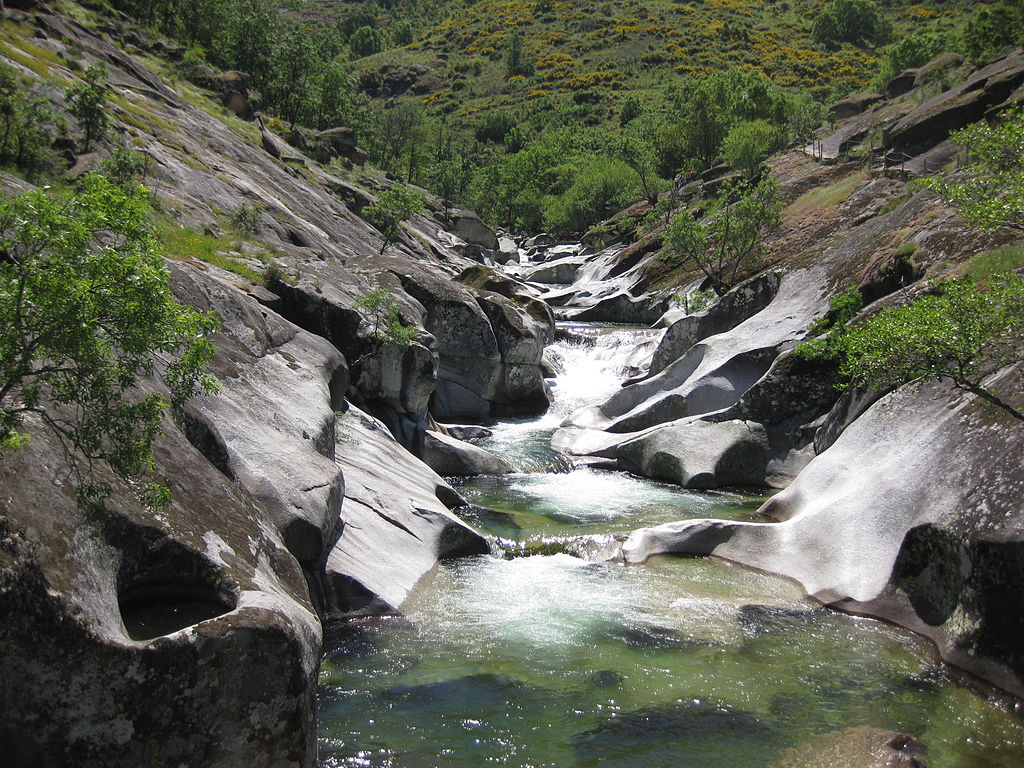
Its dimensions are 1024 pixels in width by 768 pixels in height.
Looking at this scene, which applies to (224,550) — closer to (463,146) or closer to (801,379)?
(801,379)

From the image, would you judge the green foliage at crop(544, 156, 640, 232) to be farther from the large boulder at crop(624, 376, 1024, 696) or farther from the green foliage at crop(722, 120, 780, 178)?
the large boulder at crop(624, 376, 1024, 696)

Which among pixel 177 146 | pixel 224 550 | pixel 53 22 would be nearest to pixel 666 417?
pixel 224 550

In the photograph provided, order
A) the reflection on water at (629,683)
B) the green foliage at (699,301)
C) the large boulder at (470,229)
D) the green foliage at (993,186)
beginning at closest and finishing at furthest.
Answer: the reflection on water at (629,683) < the green foliage at (993,186) < the green foliage at (699,301) < the large boulder at (470,229)

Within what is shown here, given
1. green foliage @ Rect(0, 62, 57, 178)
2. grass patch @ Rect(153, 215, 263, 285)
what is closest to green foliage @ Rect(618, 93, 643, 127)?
grass patch @ Rect(153, 215, 263, 285)

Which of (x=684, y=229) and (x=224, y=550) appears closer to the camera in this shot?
(x=224, y=550)

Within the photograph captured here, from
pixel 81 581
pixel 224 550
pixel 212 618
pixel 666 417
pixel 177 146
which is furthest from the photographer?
pixel 177 146

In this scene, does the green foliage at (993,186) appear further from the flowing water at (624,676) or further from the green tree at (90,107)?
the green tree at (90,107)

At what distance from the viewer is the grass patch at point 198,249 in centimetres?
2272

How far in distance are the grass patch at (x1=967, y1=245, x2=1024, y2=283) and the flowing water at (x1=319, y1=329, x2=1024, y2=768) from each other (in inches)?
445

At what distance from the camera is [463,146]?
172 m

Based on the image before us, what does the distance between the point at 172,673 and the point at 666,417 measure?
25419mm

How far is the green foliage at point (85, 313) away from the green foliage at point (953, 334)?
1240 centimetres

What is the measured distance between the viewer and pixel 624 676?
40.9 feet

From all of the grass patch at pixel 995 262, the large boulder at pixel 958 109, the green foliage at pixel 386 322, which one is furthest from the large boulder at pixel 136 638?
the large boulder at pixel 958 109
